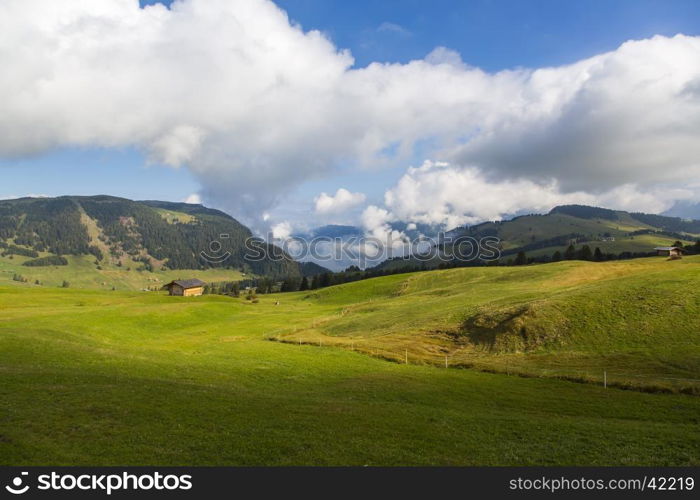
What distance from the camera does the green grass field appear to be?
19.4 m

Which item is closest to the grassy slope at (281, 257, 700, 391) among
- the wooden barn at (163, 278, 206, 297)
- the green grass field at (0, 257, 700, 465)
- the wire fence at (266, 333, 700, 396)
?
the wire fence at (266, 333, 700, 396)

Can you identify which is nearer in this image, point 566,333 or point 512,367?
point 512,367

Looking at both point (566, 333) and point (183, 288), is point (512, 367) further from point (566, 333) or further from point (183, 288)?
point (183, 288)

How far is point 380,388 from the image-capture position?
3697 centimetres

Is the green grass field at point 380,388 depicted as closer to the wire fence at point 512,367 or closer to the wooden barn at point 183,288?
the wire fence at point 512,367

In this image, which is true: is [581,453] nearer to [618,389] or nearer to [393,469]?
[393,469]

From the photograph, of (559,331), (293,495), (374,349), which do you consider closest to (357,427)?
(293,495)

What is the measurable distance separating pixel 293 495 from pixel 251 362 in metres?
35.5

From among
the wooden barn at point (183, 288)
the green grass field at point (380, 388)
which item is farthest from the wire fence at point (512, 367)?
the wooden barn at point (183, 288)

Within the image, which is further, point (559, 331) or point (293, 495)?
point (559, 331)

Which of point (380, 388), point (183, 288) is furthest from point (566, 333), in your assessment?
point (183, 288)

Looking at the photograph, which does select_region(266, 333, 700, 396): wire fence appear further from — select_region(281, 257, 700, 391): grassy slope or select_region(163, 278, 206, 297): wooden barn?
select_region(163, 278, 206, 297): wooden barn

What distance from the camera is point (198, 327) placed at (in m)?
92.2

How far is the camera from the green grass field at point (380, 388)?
19.4m
